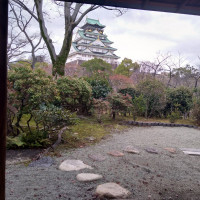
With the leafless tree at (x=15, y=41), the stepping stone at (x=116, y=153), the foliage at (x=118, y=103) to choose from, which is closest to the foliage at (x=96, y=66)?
the leafless tree at (x=15, y=41)

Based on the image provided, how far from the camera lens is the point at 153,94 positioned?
31.6 feet

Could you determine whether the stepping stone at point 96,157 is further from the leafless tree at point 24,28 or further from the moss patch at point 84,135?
the leafless tree at point 24,28

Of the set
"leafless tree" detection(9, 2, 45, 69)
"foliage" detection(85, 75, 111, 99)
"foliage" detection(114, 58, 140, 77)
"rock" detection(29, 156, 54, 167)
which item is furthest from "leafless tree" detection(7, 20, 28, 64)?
"rock" detection(29, 156, 54, 167)

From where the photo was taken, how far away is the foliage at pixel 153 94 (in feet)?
31.2

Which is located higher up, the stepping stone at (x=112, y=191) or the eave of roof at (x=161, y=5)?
the eave of roof at (x=161, y=5)

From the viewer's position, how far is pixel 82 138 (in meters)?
5.34

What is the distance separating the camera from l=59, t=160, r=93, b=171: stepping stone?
10.5ft

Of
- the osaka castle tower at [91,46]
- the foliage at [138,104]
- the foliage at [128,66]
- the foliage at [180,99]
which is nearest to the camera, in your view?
the foliage at [138,104]

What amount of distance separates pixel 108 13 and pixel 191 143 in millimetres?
6788

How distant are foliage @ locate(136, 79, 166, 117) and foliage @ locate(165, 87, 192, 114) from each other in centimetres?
56

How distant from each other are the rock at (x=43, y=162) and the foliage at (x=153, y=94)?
6748 mm

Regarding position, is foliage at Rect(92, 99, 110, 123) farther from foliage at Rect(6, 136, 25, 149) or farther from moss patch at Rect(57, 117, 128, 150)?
foliage at Rect(6, 136, 25, 149)

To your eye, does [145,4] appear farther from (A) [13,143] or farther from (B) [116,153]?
(A) [13,143]

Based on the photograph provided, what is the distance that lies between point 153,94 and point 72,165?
7089mm
